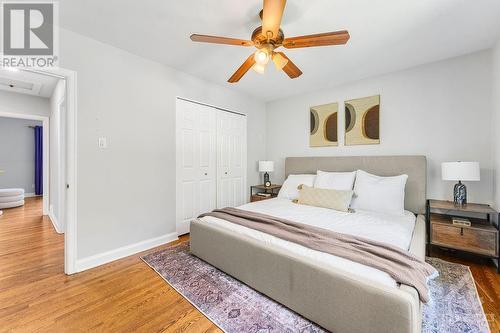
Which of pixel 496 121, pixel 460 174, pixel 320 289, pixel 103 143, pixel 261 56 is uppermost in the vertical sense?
pixel 261 56

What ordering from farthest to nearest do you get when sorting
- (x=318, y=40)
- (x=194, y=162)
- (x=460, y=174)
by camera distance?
(x=194, y=162) → (x=460, y=174) → (x=318, y=40)

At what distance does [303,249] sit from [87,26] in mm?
2847

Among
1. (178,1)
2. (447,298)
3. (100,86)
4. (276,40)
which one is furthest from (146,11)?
(447,298)

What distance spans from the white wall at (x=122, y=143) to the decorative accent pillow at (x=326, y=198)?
73.1 inches

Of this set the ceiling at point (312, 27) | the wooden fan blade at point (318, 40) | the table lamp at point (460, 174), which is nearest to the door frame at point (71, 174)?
the ceiling at point (312, 27)

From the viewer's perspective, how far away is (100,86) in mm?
2371

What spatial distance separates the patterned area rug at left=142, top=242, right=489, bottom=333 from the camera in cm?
145

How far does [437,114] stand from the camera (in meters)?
2.75

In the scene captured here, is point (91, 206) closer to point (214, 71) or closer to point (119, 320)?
point (119, 320)

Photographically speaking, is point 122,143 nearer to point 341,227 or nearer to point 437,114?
point 341,227

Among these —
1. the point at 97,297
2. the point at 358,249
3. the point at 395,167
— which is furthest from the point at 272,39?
the point at 97,297

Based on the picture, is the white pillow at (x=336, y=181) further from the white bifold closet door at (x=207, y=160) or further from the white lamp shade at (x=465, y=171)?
the white bifold closet door at (x=207, y=160)

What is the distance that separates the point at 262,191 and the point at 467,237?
292cm

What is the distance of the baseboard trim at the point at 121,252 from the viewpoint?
7.36 feet
